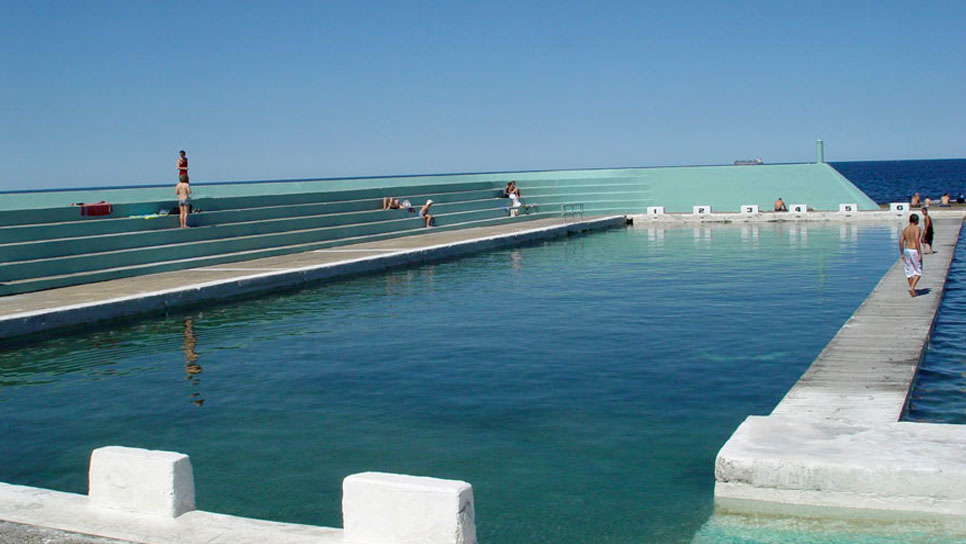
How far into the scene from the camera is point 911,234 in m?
12.7

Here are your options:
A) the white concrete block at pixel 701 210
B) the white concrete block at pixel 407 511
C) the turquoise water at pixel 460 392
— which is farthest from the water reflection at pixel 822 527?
the white concrete block at pixel 701 210

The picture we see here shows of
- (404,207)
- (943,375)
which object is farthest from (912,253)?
(404,207)

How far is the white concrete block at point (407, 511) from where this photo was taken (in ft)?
13.0

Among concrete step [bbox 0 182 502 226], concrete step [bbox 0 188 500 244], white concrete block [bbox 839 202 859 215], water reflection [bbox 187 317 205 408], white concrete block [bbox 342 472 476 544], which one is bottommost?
water reflection [bbox 187 317 205 408]

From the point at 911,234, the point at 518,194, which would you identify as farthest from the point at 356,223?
the point at 911,234

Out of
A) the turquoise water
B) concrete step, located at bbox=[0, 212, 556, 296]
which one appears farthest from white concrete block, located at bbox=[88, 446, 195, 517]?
concrete step, located at bbox=[0, 212, 556, 296]

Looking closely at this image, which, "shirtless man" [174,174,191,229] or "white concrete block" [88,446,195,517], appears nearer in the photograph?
"white concrete block" [88,446,195,517]

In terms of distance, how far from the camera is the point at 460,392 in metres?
8.66

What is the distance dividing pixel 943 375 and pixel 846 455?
4065 mm

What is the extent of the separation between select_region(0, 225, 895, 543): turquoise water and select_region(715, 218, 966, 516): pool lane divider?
0.35m

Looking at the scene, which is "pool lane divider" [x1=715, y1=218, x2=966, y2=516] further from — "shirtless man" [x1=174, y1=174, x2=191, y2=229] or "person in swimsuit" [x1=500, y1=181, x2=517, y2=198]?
"person in swimsuit" [x1=500, y1=181, x2=517, y2=198]

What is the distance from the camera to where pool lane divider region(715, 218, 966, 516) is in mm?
5109

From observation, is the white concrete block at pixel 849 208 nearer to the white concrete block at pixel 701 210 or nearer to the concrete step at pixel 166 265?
the white concrete block at pixel 701 210

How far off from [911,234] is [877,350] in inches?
174
